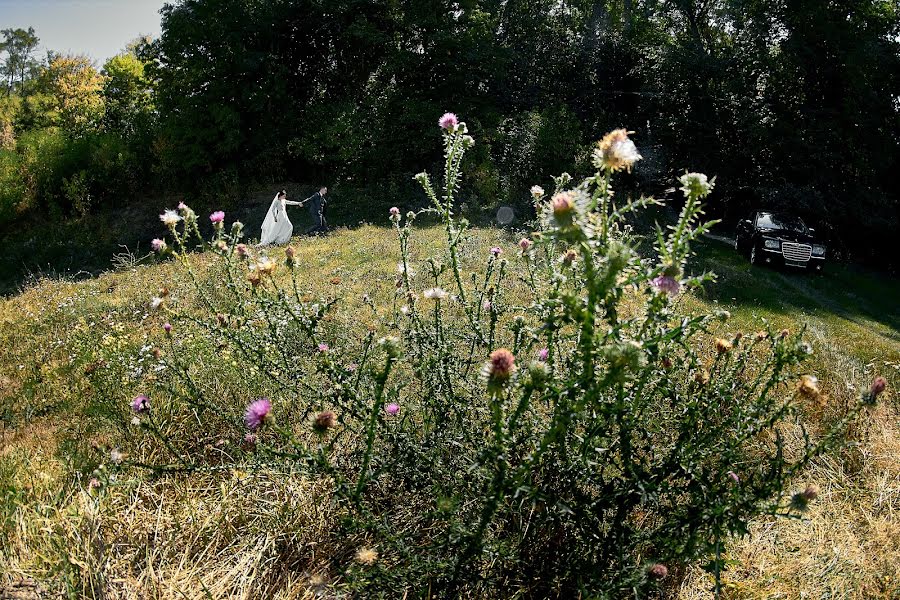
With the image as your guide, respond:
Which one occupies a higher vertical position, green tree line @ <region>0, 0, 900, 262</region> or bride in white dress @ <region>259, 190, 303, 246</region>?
green tree line @ <region>0, 0, 900, 262</region>

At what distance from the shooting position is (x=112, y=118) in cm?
2122

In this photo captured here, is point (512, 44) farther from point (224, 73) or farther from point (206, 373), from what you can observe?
point (206, 373)

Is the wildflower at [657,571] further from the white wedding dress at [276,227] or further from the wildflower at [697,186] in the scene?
the white wedding dress at [276,227]

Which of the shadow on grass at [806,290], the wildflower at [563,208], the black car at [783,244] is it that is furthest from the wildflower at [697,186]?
the black car at [783,244]

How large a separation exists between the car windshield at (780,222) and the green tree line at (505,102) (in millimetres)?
2328

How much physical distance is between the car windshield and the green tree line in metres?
2.33

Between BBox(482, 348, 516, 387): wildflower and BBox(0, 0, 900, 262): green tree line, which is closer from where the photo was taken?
BBox(482, 348, 516, 387): wildflower

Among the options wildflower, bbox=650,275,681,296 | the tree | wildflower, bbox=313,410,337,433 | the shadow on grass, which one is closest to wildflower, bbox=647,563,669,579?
wildflower, bbox=650,275,681,296

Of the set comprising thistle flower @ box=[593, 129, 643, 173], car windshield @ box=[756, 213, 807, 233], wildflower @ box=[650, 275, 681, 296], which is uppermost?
thistle flower @ box=[593, 129, 643, 173]

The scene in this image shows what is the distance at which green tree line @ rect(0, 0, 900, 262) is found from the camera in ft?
53.7

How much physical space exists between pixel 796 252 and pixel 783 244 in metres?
0.31

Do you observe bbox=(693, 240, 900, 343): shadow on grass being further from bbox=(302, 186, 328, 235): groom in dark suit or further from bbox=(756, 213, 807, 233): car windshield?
bbox=(302, 186, 328, 235): groom in dark suit

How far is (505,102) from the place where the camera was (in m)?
19.6

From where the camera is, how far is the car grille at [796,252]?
12414mm
